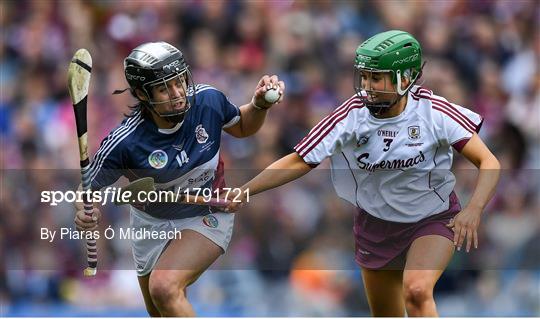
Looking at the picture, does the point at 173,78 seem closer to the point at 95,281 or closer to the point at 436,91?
the point at 95,281

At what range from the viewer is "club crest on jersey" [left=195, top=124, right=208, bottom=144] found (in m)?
8.08

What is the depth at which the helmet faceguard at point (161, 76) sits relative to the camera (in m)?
7.87

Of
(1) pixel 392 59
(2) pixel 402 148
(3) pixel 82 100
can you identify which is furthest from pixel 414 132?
(3) pixel 82 100

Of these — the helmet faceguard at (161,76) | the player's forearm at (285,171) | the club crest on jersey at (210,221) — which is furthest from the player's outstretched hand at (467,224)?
the helmet faceguard at (161,76)

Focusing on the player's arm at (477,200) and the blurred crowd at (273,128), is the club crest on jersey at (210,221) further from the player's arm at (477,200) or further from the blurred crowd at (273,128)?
the player's arm at (477,200)

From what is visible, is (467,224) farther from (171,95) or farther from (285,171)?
(171,95)

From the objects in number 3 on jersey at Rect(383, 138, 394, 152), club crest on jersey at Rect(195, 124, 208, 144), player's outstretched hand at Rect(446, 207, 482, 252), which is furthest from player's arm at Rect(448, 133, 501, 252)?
club crest on jersey at Rect(195, 124, 208, 144)

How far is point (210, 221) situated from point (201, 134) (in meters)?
0.50

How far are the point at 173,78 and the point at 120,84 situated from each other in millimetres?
4935

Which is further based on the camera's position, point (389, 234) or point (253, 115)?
point (253, 115)

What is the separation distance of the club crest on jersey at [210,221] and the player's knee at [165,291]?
18.3 inches

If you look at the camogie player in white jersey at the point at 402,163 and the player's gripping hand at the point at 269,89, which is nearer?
the camogie player in white jersey at the point at 402,163

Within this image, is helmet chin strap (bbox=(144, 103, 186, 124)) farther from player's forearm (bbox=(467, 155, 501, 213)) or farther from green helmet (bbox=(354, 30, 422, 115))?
player's forearm (bbox=(467, 155, 501, 213))

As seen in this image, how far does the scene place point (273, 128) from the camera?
38.2 ft
